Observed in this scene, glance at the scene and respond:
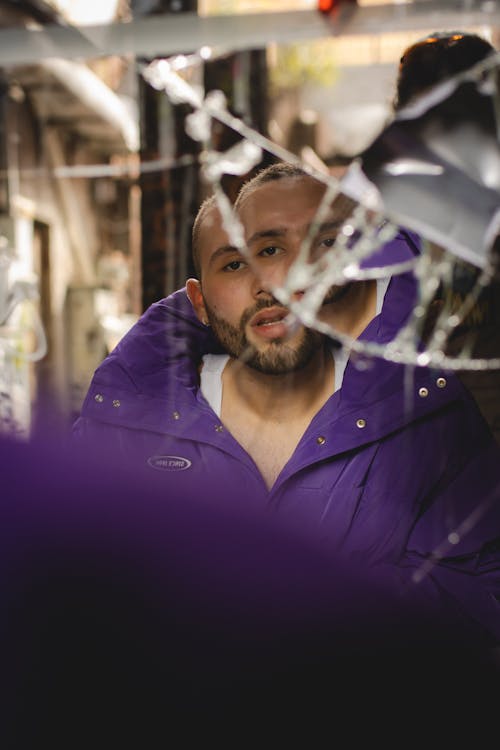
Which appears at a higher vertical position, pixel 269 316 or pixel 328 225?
pixel 328 225

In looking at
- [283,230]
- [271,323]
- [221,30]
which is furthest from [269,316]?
[221,30]

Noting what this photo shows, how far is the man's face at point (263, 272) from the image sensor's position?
103 cm

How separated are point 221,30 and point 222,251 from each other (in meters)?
0.27

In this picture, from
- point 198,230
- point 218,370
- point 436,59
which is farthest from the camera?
point 218,370

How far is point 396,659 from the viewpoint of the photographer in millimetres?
948

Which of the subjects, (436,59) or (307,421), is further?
(307,421)

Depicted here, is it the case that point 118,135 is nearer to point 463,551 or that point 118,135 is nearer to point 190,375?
point 190,375

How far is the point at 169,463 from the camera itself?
3.68 feet

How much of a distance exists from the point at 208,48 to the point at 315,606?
71 cm

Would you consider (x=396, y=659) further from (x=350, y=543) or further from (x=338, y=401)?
(x=338, y=401)

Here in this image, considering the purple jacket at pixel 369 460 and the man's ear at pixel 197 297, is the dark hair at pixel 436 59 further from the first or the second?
the man's ear at pixel 197 297

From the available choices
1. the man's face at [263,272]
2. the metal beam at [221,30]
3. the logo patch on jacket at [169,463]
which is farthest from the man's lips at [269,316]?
the metal beam at [221,30]

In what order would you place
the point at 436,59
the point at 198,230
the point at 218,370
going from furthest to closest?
the point at 218,370 < the point at 198,230 < the point at 436,59

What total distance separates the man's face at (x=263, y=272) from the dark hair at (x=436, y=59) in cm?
16
